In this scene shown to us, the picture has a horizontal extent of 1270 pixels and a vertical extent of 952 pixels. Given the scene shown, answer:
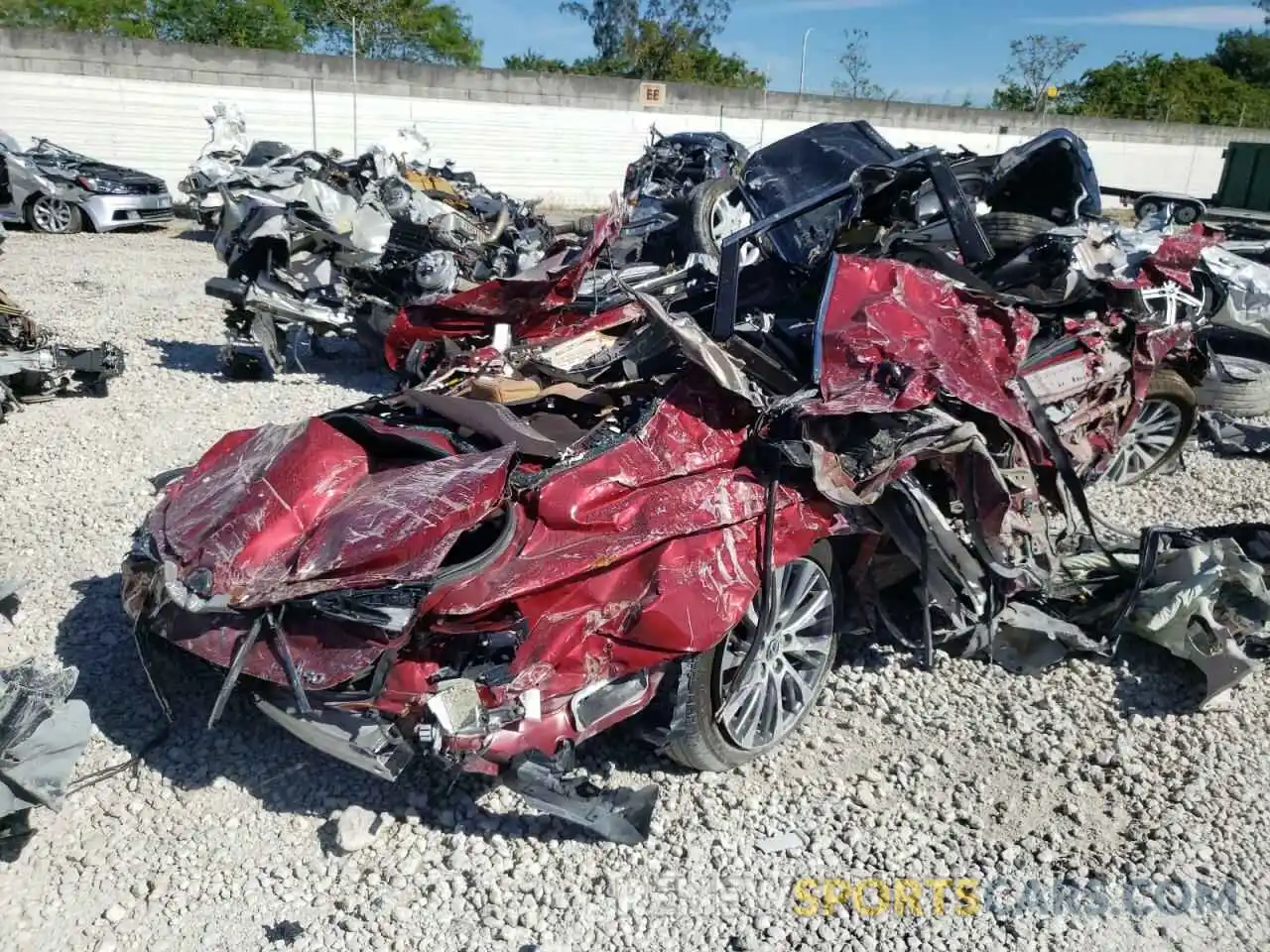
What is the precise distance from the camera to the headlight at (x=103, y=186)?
1434cm

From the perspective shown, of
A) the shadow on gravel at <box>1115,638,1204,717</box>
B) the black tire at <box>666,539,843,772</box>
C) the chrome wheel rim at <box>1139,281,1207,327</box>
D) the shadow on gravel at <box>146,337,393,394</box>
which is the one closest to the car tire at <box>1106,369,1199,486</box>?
the chrome wheel rim at <box>1139,281,1207,327</box>

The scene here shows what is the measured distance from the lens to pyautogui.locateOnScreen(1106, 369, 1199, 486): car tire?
213 inches

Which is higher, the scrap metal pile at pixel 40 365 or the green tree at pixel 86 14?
the green tree at pixel 86 14

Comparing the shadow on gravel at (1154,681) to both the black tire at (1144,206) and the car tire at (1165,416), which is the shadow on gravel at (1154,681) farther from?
the black tire at (1144,206)

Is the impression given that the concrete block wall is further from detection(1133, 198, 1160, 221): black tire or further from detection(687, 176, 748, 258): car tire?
detection(687, 176, 748, 258): car tire

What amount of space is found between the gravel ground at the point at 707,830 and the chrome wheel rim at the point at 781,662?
0.59 ft

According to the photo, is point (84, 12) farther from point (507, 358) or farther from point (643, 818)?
point (643, 818)

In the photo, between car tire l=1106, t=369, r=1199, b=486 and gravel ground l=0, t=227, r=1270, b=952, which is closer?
gravel ground l=0, t=227, r=1270, b=952

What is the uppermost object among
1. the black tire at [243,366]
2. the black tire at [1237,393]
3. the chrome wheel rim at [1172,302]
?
the chrome wheel rim at [1172,302]

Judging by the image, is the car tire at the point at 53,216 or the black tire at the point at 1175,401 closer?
the black tire at the point at 1175,401

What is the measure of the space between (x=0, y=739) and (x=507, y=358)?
2.32m

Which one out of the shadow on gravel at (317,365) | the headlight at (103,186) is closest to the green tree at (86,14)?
the headlight at (103,186)

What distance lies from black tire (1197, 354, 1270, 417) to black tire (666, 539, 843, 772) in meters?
4.66

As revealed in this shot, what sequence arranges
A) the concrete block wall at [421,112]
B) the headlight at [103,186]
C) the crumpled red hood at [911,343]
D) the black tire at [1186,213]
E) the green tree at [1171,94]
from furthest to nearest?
the green tree at [1171,94], the concrete block wall at [421,112], the headlight at [103,186], the black tire at [1186,213], the crumpled red hood at [911,343]
